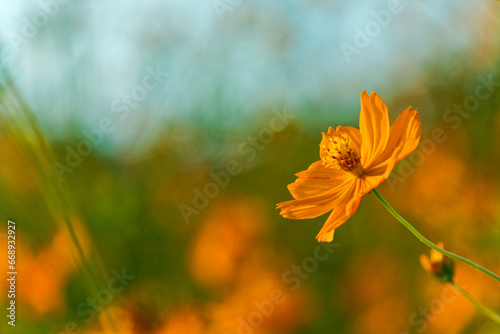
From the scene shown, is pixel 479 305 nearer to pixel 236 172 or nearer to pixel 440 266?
pixel 440 266

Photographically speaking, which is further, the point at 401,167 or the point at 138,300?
the point at 401,167

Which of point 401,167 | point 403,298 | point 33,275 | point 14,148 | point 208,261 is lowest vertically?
point 403,298

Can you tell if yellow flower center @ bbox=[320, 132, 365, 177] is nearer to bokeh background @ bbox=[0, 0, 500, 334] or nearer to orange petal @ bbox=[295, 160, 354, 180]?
orange petal @ bbox=[295, 160, 354, 180]

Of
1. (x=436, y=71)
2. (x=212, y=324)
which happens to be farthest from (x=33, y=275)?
(x=436, y=71)

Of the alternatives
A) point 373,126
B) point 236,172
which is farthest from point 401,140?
point 236,172

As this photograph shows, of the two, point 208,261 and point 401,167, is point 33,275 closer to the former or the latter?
A: point 208,261

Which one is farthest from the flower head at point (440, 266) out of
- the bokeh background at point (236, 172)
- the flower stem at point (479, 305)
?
the bokeh background at point (236, 172)

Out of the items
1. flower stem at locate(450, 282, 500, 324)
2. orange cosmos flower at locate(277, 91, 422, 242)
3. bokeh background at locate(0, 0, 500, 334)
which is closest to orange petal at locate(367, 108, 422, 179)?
orange cosmos flower at locate(277, 91, 422, 242)
